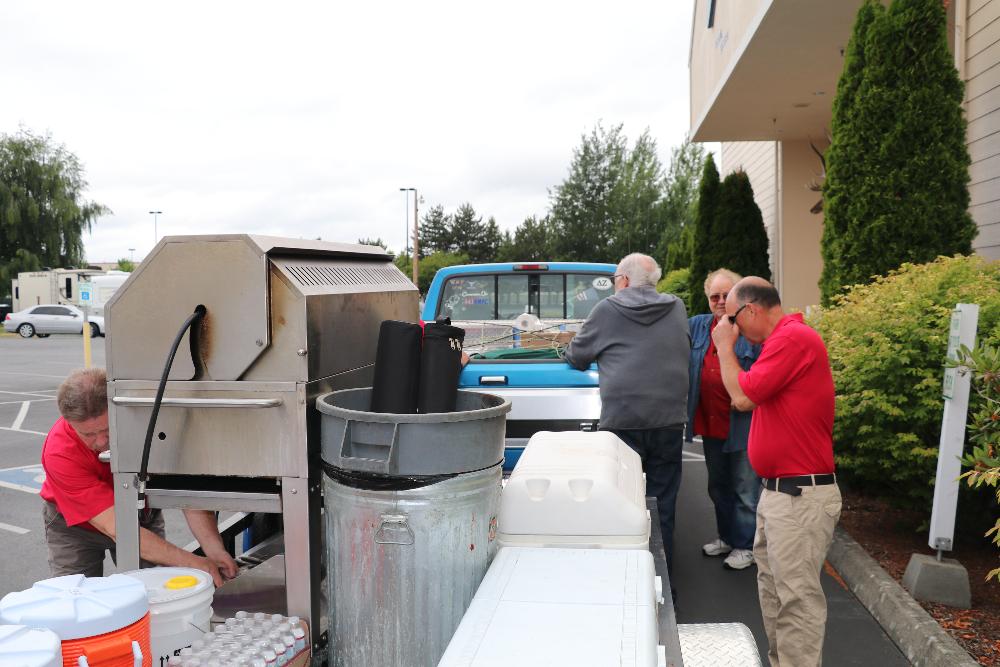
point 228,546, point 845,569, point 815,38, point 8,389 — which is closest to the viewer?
point 228,546

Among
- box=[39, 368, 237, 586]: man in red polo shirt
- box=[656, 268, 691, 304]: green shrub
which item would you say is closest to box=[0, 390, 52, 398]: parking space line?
box=[39, 368, 237, 586]: man in red polo shirt

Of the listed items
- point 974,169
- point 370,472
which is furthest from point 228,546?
point 974,169


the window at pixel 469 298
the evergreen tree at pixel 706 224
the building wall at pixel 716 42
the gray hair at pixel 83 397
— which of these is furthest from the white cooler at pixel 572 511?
the evergreen tree at pixel 706 224

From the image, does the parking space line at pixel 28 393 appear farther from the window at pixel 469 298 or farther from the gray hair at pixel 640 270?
the gray hair at pixel 640 270

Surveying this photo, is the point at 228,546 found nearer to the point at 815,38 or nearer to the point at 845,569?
the point at 845,569

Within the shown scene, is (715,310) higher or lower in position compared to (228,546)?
higher

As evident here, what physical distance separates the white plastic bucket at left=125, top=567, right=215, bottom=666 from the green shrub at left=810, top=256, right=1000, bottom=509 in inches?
179

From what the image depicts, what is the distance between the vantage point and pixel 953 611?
4.71 m

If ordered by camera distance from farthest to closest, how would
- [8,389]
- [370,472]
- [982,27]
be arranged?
[8,389], [982,27], [370,472]

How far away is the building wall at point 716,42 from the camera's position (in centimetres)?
1081

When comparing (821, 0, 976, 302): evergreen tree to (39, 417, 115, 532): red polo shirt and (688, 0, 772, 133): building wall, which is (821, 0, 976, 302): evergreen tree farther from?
(39, 417, 115, 532): red polo shirt

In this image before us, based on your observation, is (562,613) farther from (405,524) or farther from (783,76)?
(783,76)

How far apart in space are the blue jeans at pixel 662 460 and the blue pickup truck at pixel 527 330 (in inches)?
16.3

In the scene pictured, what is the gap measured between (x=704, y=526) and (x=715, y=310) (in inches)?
82.2
